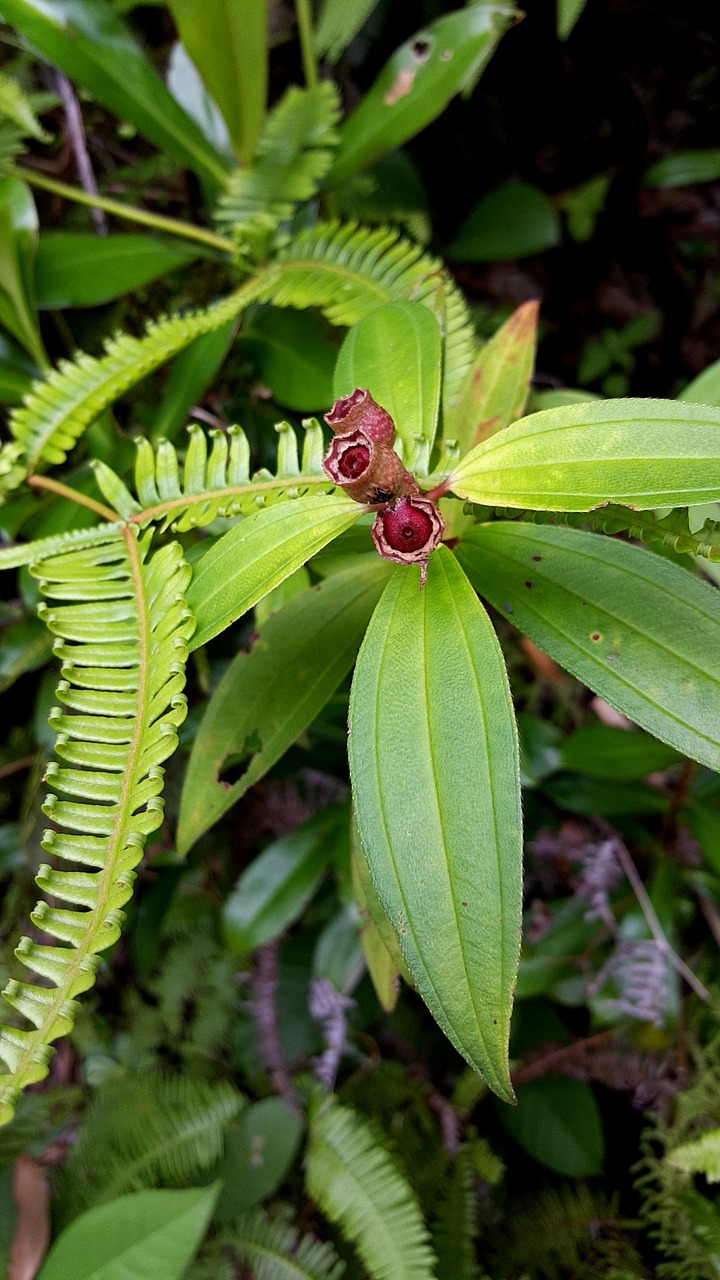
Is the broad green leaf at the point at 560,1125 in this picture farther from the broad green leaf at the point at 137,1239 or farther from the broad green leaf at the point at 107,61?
the broad green leaf at the point at 107,61

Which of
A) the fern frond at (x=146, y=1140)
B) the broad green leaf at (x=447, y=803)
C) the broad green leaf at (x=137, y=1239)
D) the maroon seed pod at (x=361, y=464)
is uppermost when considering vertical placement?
the maroon seed pod at (x=361, y=464)

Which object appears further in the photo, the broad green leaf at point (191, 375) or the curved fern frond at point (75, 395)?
the broad green leaf at point (191, 375)

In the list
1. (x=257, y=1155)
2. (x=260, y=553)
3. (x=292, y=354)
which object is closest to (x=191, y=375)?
(x=292, y=354)

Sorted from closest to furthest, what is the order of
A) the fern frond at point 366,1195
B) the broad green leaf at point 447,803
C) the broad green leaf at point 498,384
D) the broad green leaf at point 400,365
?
the broad green leaf at point 447,803, the broad green leaf at point 400,365, the broad green leaf at point 498,384, the fern frond at point 366,1195

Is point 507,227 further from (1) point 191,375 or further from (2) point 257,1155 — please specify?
(2) point 257,1155

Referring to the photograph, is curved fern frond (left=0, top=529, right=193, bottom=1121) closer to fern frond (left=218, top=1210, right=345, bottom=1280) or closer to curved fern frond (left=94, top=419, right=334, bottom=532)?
curved fern frond (left=94, top=419, right=334, bottom=532)

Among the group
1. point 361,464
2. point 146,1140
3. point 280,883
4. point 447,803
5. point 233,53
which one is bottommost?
point 146,1140

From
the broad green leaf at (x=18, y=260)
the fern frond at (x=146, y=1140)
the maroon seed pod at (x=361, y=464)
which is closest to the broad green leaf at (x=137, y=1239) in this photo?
the fern frond at (x=146, y=1140)
